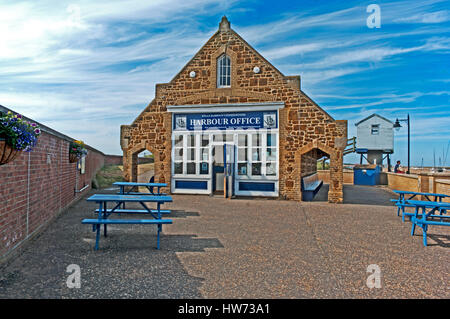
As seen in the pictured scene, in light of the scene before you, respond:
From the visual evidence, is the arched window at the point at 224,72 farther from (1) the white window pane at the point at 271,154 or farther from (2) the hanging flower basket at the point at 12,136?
(2) the hanging flower basket at the point at 12,136

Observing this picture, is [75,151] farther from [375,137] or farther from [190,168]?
[375,137]

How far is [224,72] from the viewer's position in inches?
522

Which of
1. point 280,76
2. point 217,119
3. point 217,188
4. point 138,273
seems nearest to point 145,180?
point 217,188

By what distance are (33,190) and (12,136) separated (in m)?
2.39

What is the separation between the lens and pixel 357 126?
Answer: 34.6 metres

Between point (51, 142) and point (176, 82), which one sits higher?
point (176, 82)

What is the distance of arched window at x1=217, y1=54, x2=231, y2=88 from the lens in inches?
521

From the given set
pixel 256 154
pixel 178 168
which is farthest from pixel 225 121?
pixel 178 168

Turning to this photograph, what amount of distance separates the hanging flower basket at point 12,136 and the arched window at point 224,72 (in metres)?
9.80

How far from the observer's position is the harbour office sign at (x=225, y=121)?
1262 cm

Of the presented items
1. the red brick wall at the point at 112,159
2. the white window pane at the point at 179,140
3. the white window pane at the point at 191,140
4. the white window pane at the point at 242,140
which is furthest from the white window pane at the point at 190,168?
the red brick wall at the point at 112,159
